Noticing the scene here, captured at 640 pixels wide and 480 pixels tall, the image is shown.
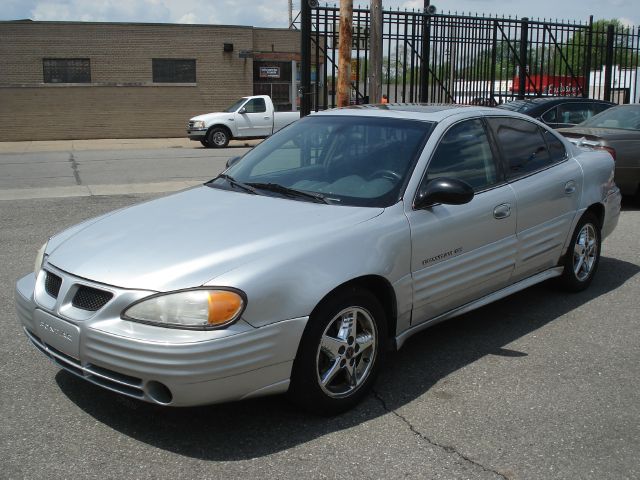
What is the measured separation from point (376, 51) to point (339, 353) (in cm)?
898

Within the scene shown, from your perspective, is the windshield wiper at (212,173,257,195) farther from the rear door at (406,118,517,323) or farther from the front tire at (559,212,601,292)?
the front tire at (559,212,601,292)

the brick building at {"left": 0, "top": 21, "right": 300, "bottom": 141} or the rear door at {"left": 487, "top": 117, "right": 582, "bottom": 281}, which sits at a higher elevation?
the brick building at {"left": 0, "top": 21, "right": 300, "bottom": 141}

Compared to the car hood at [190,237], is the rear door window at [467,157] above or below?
above

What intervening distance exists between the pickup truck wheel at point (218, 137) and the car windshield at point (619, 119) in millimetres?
15291

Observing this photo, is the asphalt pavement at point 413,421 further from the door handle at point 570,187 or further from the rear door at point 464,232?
A: the door handle at point 570,187

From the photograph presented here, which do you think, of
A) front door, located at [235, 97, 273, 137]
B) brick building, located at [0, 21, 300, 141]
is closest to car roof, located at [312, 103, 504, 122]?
front door, located at [235, 97, 273, 137]

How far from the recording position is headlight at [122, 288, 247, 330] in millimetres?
3209

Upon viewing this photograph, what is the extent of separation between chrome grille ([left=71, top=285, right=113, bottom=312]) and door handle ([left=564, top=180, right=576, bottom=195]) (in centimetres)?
369

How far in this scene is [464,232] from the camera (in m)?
4.47

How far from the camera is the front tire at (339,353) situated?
354cm

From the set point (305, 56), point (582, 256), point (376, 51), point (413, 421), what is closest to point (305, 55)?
point (305, 56)

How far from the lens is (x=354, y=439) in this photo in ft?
11.6

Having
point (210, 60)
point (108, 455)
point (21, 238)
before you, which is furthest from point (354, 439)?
point (210, 60)

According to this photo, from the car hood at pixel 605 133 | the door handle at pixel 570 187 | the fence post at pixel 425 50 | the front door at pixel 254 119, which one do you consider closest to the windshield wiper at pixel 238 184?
the door handle at pixel 570 187
